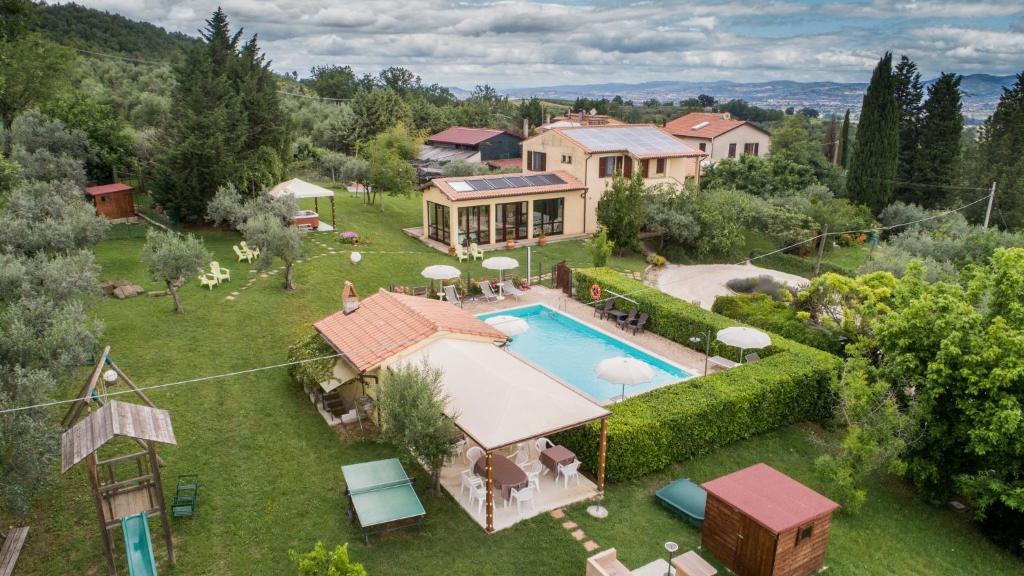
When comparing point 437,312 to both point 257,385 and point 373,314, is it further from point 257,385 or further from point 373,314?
point 257,385

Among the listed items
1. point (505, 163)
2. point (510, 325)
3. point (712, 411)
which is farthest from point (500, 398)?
point (505, 163)

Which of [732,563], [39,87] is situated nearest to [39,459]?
[732,563]

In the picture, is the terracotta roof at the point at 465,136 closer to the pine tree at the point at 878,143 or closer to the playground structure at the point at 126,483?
the pine tree at the point at 878,143

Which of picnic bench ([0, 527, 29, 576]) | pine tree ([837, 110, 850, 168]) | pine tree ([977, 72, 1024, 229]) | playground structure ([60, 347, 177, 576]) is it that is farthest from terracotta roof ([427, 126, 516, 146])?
picnic bench ([0, 527, 29, 576])

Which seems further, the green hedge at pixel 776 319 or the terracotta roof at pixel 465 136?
the terracotta roof at pixel 465 136

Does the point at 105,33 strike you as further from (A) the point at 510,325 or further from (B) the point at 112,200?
(A) the point at 510,325

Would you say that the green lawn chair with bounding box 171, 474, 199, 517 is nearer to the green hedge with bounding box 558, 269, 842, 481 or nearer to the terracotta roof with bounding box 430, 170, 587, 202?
the green hedge with bounding box 558, 269, 842, 481

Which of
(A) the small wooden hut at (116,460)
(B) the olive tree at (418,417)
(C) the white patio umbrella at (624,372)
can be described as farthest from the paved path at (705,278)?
(A) the small wooden hut at (116,460)
